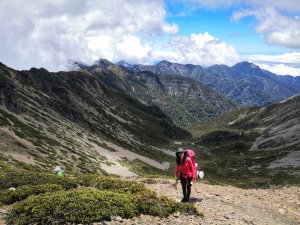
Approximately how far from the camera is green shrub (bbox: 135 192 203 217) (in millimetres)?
18297

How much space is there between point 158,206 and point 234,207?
20.2 feet

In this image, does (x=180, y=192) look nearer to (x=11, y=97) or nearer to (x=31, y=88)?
(x=11, y=97)

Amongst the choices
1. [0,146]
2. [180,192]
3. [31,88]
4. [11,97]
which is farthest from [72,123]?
[180,192]

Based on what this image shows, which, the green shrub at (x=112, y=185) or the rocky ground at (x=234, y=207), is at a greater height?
the green shrub at (x=112, y=185)

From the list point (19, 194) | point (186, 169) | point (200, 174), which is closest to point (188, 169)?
point (186, 169)

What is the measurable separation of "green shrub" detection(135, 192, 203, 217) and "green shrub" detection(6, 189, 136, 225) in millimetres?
627

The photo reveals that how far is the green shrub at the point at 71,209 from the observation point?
1595cm

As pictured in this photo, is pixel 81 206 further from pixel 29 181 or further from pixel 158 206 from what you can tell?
pixel 29 181

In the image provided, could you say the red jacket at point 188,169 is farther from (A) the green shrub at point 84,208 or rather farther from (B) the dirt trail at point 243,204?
(A) the green shrub at point 84,208

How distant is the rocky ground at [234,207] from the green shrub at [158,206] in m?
0.36

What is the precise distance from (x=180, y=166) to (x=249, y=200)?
6485 millimetres

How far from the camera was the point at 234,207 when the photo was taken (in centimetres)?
2220

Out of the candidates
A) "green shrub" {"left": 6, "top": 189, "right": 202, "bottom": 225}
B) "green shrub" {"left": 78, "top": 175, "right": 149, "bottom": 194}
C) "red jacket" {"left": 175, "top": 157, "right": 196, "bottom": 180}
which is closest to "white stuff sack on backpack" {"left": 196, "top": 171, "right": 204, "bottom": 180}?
"red jacket" {"left": 175, "top": 157, "right": 196, "bottom": 180}

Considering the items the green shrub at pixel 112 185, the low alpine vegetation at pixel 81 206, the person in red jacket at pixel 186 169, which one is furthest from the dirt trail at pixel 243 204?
the green shrub at pixel 112 185
